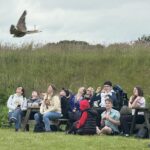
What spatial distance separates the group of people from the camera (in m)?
17.0

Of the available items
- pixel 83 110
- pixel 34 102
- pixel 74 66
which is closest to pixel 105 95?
pixel 83 110

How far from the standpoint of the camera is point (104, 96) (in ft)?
61.2

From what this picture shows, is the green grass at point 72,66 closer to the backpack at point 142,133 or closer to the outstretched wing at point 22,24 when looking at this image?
the outstretched wing at point 22,24

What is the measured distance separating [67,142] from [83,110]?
252 cm

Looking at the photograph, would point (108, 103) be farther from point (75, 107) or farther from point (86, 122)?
point (75, 107)

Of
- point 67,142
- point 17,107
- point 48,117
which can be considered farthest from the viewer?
point 17,107

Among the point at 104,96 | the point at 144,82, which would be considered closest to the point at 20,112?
the point at 104,96

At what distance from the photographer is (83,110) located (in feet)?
55.6

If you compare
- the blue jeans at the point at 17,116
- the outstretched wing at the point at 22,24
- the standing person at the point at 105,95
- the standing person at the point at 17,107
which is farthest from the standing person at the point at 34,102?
the outstretched wing at the point at 22,24

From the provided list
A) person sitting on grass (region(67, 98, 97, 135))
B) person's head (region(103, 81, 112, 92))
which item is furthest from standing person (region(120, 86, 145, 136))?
person's head (region(103, 81, 112, 92))

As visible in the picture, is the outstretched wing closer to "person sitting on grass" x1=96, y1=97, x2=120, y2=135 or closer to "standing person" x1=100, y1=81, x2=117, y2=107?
"standing person" x1=100, y1=81, x2=117, y2=107

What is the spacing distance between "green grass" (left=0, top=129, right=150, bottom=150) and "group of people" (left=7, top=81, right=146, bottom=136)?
2.92 feet

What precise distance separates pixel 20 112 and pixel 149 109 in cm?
442

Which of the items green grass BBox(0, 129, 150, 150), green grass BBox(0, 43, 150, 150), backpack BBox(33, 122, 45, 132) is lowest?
green grass BBox(0, 129, 150, 150)
